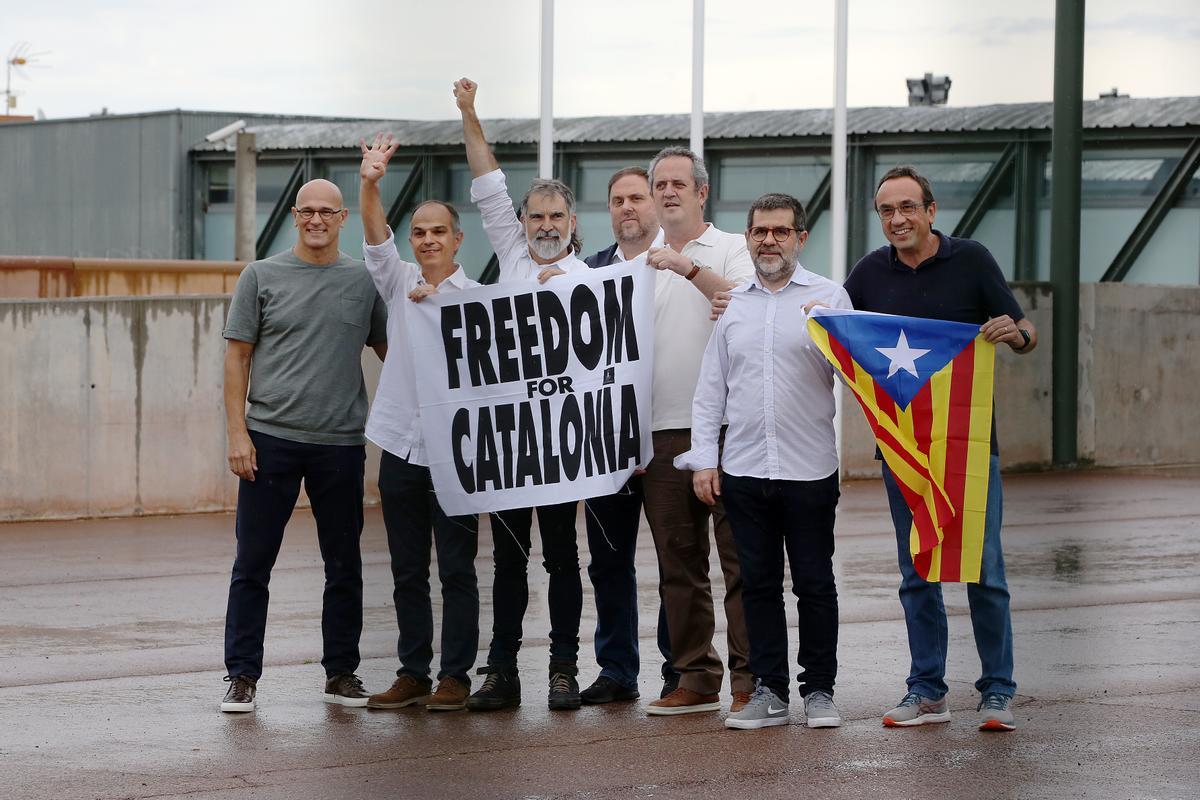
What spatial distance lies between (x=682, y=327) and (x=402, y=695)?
6.24 feet

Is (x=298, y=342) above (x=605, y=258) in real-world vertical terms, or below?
below

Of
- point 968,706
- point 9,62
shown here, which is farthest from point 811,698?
point 9,62

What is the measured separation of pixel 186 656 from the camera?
29.3ft

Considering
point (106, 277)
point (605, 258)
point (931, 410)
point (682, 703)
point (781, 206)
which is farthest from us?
point (106, 277)

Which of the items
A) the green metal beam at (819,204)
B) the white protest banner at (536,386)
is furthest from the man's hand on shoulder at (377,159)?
the green metal beam at (819,204)

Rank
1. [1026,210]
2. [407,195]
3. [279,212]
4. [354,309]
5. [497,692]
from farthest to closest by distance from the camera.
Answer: [279,212], [407,195], [1026,210], [354,309], [497,692]

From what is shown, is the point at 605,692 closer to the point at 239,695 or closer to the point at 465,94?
the point at 239,695

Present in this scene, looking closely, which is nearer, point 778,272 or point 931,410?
point 778,272

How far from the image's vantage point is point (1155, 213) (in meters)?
21.5

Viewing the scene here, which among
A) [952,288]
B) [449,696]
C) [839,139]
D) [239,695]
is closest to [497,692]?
[449,696]

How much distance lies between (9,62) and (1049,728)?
43465 millimetres

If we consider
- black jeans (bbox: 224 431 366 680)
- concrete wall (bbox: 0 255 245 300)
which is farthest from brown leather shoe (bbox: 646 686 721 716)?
concrete wall (bbox: 0 255 245 300)

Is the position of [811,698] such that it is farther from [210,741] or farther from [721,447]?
[210,741]

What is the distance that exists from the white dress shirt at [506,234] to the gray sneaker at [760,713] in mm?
1900
